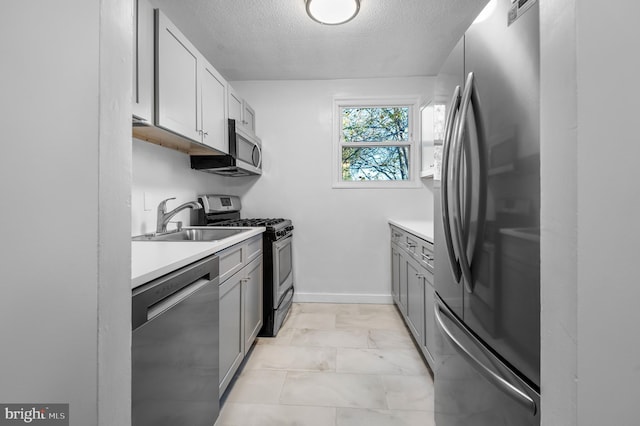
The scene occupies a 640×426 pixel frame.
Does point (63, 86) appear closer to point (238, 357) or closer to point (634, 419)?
point (634, 419)

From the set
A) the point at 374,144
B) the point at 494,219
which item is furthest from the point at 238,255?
the point at 374,144

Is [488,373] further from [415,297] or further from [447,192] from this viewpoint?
[415,297]

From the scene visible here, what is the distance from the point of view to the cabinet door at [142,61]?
4.57 feet

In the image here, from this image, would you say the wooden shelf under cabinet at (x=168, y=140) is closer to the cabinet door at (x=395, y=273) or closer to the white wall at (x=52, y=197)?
the white wall at (x=52, y=197)

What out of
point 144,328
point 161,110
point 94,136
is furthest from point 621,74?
point 161,110

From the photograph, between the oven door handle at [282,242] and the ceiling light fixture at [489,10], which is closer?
the ceiling light fixture at [489,10]

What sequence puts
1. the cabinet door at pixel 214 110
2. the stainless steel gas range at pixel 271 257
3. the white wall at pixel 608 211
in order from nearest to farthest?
the white wall at pixel 608 211 < the cabinet door at pixel 214 110 < the stainless steel gas range at pixel 271 257

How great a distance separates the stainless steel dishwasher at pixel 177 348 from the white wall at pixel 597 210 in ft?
3.30

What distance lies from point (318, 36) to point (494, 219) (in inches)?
90.0

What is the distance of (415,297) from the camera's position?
84.7 inches

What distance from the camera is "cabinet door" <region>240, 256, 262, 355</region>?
6.55ft

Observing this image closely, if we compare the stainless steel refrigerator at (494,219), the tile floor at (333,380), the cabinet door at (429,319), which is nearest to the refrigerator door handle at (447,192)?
the stainless steel refrigerator at (494,219)

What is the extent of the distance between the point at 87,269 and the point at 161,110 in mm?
1308

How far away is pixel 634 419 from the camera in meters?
0.48
